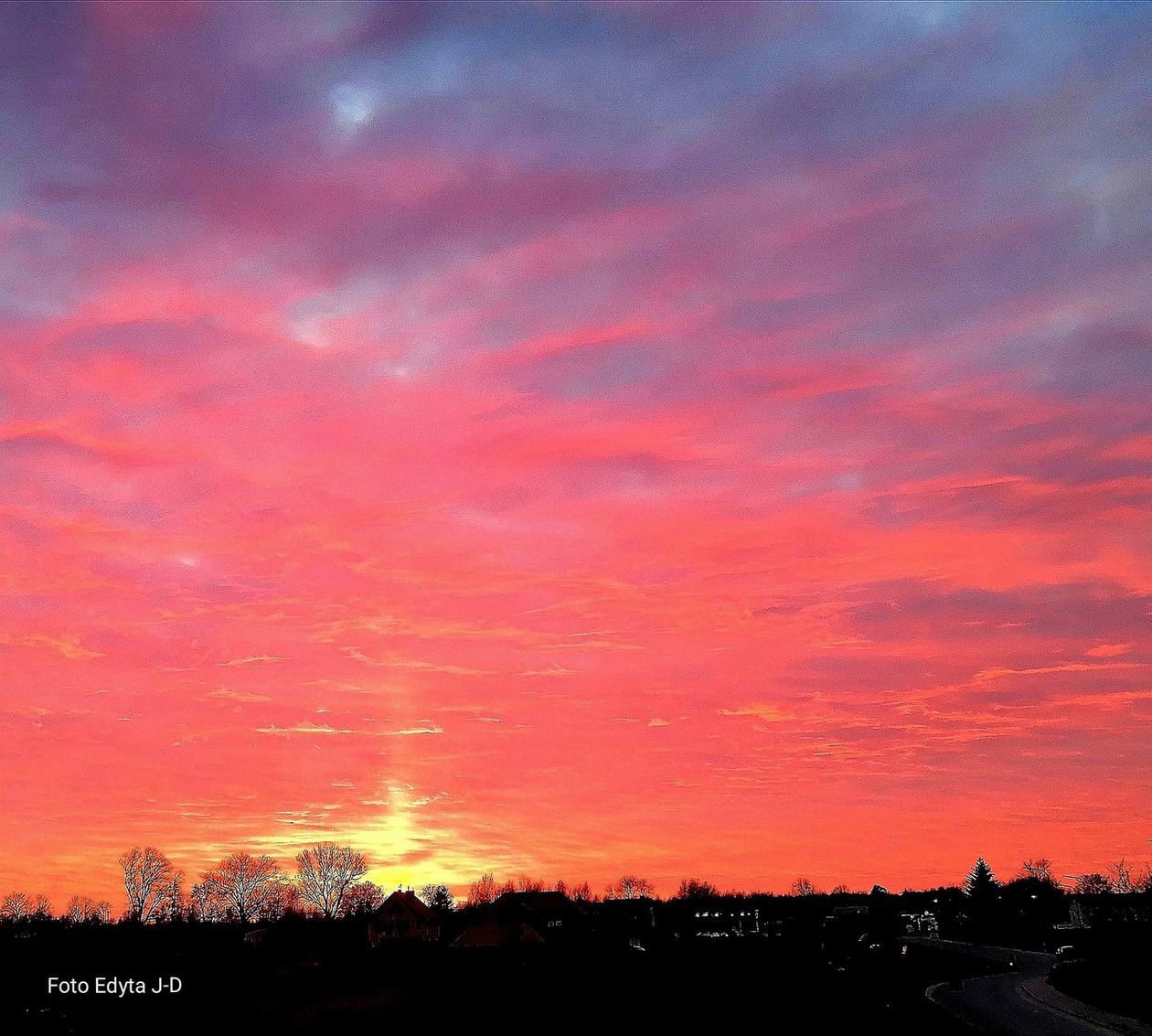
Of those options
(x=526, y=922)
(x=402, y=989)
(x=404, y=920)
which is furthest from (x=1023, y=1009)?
(x=404, y=920)

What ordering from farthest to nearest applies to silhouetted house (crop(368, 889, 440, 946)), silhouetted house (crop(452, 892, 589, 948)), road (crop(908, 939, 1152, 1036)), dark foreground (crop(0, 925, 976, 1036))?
silhouetted house (crop(368, 889, 440, 946))
silhouetted house (crop(452, 892, 589, 948))
road (crop(908, 939, 1152, 1036))
dark foreground (crop(0, 925, 976, 1036))

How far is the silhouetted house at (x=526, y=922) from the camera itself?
139 m

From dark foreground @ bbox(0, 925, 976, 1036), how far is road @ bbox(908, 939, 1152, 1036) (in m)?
2.44

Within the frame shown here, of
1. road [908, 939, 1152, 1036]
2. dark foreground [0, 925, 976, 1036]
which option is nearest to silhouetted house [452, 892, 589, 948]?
dark foreground [0, 925, 976, 1036]

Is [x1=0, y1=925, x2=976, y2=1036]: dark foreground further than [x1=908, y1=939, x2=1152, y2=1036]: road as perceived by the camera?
No

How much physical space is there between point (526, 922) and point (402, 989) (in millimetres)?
94169

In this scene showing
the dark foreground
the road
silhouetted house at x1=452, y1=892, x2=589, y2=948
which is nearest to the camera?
the dark foreground

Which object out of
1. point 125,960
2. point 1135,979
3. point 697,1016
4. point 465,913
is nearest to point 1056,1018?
point 1135,979

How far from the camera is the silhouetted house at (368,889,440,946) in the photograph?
16088cm

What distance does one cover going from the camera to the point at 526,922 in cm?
14800

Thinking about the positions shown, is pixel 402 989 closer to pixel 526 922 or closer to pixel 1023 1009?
pixel 1023 1009

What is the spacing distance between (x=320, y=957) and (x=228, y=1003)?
2603cm

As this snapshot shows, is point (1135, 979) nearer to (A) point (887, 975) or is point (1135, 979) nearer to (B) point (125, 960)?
(A) point (887, 975)

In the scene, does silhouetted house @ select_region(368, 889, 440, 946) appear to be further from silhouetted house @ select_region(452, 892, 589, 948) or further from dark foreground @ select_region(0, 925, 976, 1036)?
dark foreground @ select_region(0, 925, 976, 1036)
